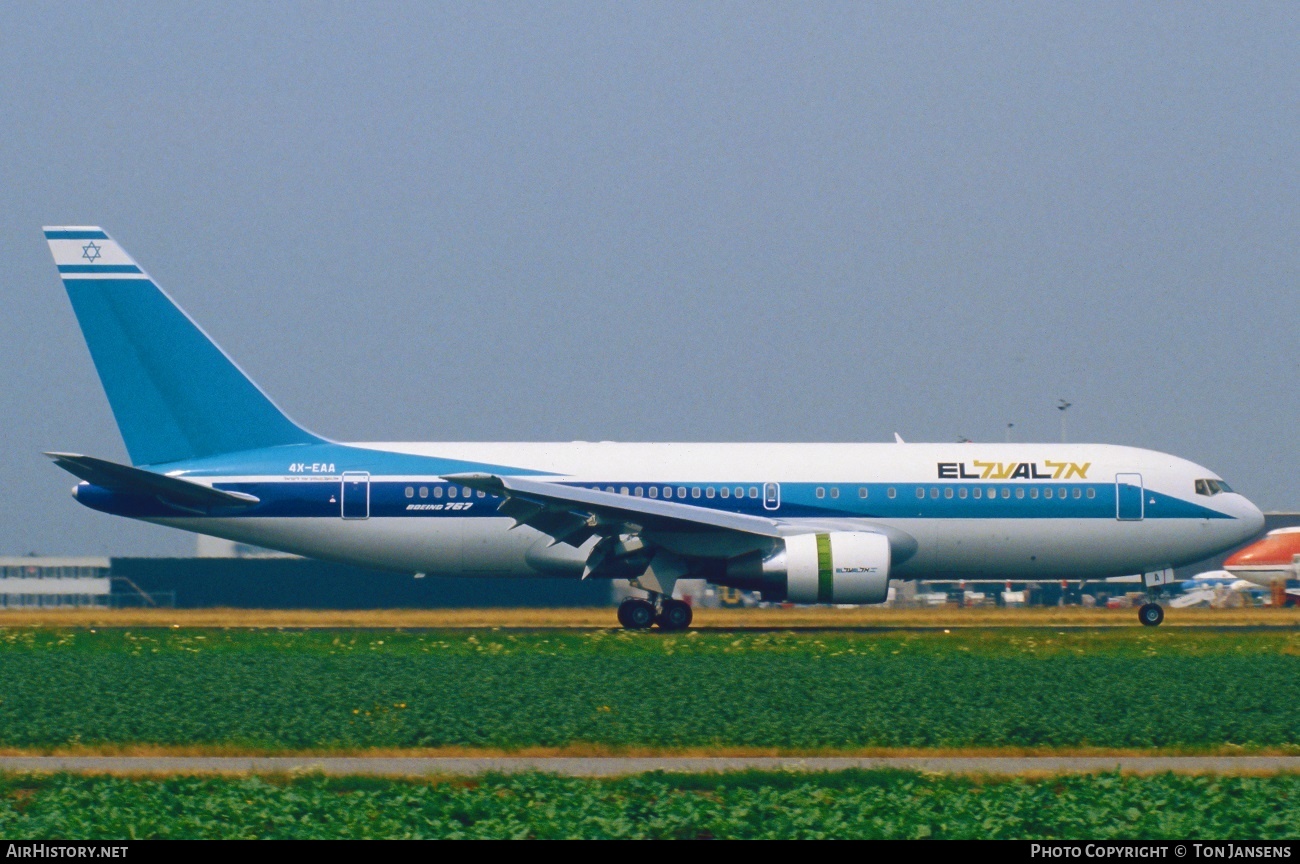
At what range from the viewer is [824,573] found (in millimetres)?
27312

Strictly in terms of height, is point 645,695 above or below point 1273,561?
below

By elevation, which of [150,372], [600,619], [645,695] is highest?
[150,372]

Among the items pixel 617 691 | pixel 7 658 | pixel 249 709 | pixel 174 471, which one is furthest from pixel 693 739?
pixel 174 471

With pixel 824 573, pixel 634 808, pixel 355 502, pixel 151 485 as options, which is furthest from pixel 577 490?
pixel 634 808

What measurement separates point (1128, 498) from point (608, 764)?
2063 cm

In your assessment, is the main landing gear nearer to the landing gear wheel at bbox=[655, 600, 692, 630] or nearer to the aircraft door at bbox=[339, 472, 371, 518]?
the landing gear wheel at bbox=[655, 600, 692, 630]

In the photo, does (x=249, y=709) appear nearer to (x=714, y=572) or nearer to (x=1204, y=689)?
(x=1204, y=689)

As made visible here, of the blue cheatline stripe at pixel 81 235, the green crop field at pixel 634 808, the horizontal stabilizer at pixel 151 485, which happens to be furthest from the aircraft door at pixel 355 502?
the green crop field at pixel 634 808

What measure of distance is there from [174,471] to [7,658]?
8331mm

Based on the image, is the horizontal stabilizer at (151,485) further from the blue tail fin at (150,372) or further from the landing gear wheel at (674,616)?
the landing gear wheel at (674,616)

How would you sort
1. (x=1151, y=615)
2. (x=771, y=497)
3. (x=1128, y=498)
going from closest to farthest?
(x=771, y=497) < (x=1128, y=498) < (x=1151, y=615)

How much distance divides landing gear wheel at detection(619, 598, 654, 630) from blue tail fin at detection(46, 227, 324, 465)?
7329 mm

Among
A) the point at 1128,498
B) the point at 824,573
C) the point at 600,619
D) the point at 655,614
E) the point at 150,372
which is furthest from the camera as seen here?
the point at 600,619

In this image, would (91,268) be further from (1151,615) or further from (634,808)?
(634,808)
